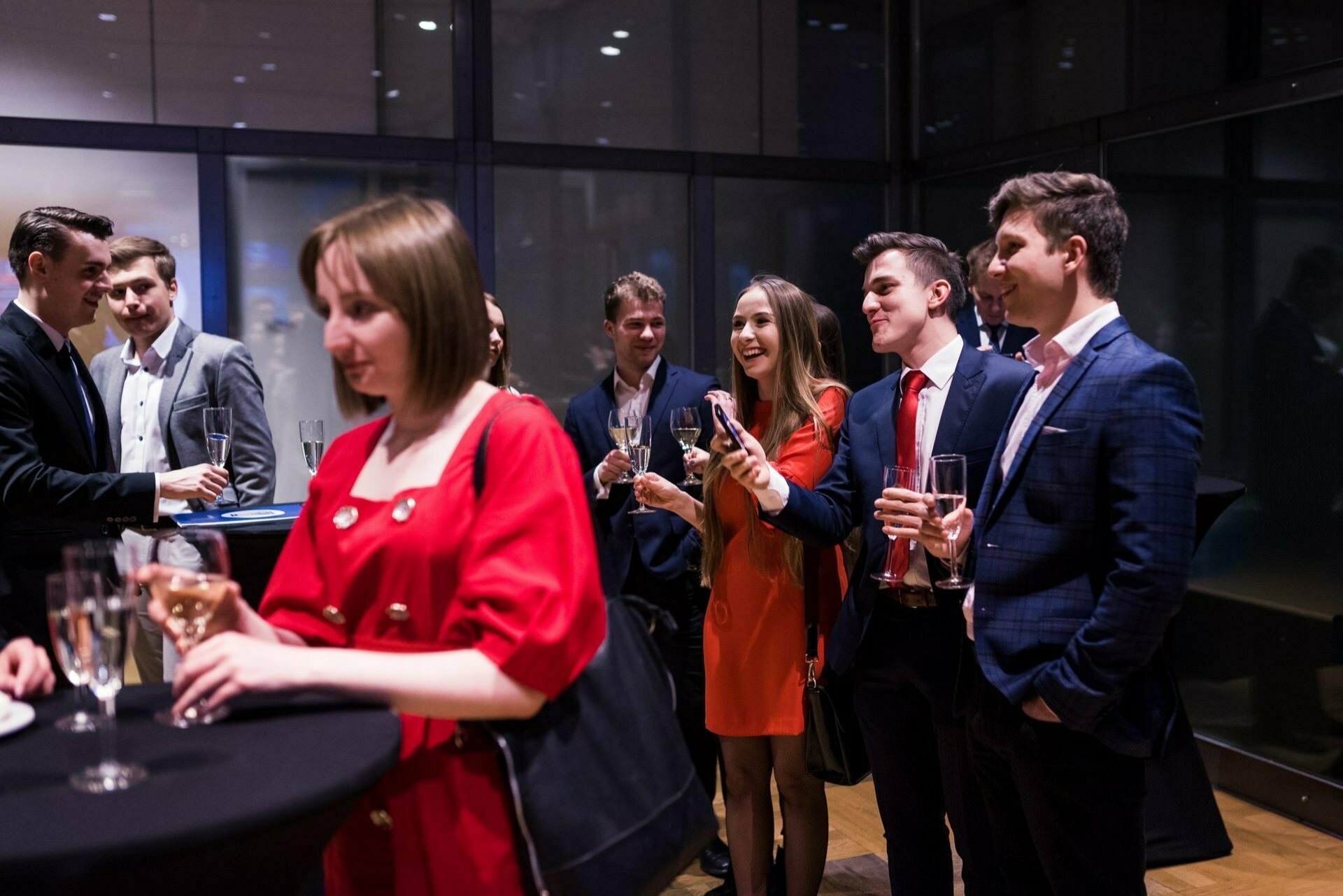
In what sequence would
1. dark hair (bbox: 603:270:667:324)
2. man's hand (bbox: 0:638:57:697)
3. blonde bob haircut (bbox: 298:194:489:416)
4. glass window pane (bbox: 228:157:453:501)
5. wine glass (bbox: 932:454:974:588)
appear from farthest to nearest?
glass window pane (bbox: 228:157:453:501) < dark hair (bbox: 603:270:667:324) < wine glass (bbox: 932:454:974:588) < man's hand (bbox: 0:638:57:697) < blonde bob haircut (bbox: 298:194:489:416)

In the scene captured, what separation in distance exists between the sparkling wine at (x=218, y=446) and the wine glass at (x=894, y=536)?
193 cm

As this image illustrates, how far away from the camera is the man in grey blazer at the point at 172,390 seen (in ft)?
13.5

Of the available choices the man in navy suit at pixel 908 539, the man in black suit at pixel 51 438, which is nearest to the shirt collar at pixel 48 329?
the man in black suit at pixel 51 438

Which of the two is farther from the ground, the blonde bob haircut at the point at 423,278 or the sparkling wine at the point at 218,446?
the blonde bob haircut at the point at 423,278

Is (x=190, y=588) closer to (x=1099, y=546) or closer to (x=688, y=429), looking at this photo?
(x=1099, y=546)

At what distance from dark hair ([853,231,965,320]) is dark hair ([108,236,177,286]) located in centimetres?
264

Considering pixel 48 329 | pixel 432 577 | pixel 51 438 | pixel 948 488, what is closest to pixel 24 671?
pixel 432 577

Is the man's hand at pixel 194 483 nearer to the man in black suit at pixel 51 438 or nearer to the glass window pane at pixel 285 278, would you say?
the man in black suit at pixel 51 438

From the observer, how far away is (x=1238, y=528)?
181 inches

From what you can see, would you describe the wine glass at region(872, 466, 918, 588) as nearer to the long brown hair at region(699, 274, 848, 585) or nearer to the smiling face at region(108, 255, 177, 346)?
the long brown hair at region(699, 274, 848, 585)

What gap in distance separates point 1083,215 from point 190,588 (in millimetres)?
1681

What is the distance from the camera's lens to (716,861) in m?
3.84

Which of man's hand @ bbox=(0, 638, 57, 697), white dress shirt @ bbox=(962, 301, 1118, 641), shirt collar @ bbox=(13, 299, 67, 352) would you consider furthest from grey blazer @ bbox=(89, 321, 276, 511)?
white dress shirt @ bbox=(962, 301, 1118, 641)

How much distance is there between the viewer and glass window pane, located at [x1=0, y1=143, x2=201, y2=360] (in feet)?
17.5
